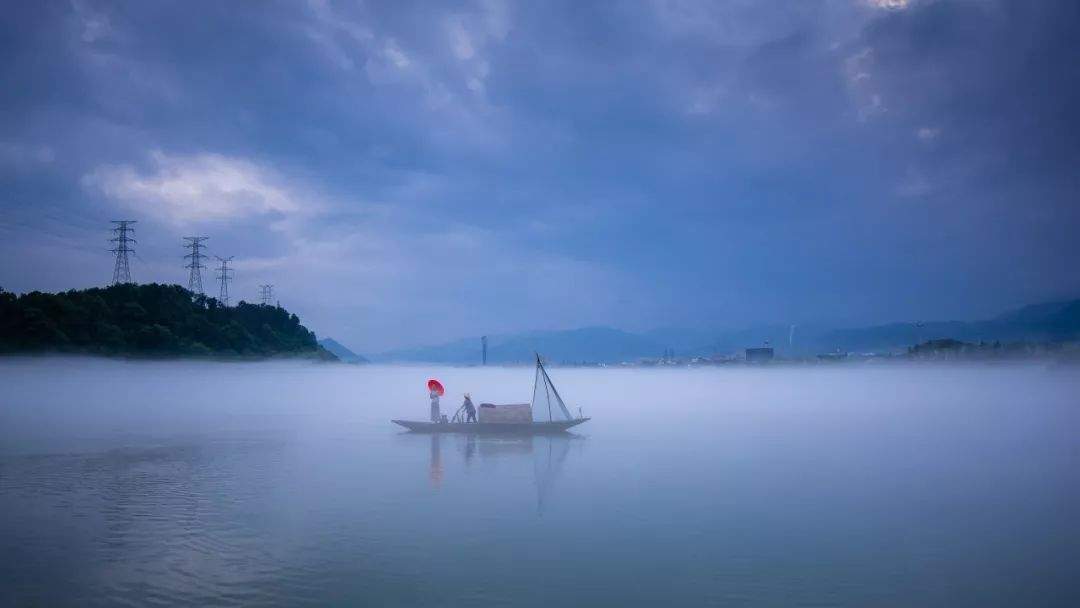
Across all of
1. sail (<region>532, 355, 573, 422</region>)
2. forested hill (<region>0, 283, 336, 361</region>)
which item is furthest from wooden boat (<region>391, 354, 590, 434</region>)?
forested hill (<region>0, 283, 336, 361</region>)

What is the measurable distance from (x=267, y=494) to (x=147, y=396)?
67492mm

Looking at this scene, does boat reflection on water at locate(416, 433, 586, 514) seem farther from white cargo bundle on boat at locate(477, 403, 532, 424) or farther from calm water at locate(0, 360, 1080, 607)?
white cargo bundle on boat at locate(477, 403, 532, 424)

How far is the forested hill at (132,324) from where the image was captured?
342 ft

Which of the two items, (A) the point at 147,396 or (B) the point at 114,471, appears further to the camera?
(A) the point at 147,396

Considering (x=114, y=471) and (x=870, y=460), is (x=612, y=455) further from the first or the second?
(x=114, y=471)

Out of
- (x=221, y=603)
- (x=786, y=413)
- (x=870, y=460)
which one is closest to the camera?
(x=221, y=603)

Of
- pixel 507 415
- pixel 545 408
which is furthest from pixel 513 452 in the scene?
pixel 545 408

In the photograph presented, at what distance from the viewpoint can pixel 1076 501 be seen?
965 inches

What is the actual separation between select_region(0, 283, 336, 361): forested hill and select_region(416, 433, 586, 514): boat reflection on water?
87.4 metres

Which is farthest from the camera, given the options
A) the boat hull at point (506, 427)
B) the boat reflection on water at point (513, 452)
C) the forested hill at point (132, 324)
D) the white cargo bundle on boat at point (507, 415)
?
the forested hill at point (132, 324)

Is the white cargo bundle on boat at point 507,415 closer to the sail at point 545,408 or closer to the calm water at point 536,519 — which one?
the sail at point 545,408

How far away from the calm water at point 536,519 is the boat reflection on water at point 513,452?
0.25 metres

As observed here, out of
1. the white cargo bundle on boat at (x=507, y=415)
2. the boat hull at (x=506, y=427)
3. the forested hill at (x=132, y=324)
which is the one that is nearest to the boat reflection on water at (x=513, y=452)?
the boat hull at (x=506, y=427)

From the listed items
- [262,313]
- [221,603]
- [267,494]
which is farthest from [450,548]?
[262,313]
